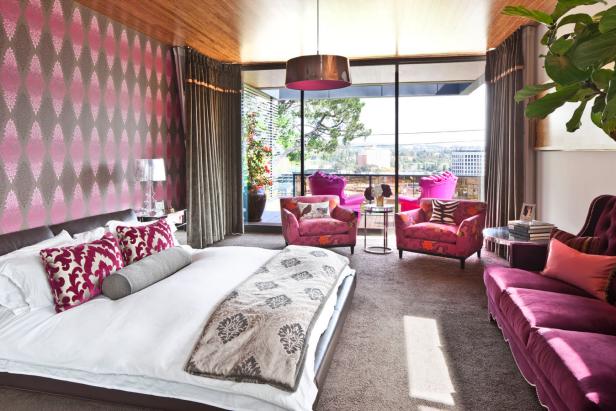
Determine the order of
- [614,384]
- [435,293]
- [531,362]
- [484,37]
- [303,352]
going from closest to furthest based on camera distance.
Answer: [614,384], [303,352], [531,362], [435,293], [484,37]

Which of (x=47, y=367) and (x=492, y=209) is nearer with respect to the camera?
(x=47, y=367)

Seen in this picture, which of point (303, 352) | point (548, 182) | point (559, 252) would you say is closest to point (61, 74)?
point (303, 352)

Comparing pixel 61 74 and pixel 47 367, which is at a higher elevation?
pixel 61 74

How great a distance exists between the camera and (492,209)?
625cm

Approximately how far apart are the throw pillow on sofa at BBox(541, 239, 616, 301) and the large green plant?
225cm

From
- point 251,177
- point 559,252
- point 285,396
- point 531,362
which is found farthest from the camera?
point 251,177

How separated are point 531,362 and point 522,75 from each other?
14.2 ft

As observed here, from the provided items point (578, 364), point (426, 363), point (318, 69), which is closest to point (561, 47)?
point (578, 364)

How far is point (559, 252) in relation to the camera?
320 centimetres

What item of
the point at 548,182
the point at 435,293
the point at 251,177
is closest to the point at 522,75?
the point at 548,182

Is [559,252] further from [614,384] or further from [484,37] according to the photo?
[484,37]

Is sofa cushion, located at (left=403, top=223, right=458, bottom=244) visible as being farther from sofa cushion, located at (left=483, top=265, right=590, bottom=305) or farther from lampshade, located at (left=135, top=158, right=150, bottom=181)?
lampshade, located at (left=135, top=158, right=150, bottom=181)

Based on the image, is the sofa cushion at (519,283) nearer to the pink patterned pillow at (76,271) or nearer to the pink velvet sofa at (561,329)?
the pink velvet sofa at (561,329)

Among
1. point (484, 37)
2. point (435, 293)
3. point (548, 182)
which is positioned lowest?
point (435, 293)
